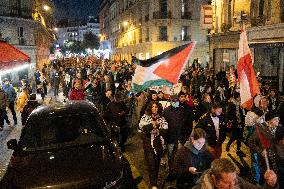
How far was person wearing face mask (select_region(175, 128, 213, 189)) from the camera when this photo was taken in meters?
5.28

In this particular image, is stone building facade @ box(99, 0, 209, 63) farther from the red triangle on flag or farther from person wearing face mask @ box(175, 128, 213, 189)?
person wearing face mask @ box(175, 128, 213, 189)

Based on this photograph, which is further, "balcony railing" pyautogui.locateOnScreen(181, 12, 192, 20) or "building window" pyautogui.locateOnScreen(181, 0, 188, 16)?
"balcony railing" pyautogui.locateOnScreen(181, 12, 192, 20)

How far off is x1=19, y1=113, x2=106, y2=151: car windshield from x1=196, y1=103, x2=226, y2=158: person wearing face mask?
2.07 metres

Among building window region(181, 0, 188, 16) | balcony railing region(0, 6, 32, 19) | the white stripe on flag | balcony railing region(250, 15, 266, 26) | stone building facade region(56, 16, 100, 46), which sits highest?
stone building facade region(56, 16, 100, 46)

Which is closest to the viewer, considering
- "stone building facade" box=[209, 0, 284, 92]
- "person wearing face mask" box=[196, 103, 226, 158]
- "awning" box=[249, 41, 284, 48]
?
"person wearing face mask" box=[196, 103, 226, 158]

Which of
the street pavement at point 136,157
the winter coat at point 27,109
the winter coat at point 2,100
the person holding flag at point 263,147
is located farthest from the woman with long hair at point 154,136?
the winter coat at point 2,100

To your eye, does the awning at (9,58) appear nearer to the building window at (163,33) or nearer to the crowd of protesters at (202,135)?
the crowd of protesters at (202,135)

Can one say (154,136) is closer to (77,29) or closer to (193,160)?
(193,160)

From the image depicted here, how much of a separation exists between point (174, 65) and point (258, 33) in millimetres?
11722

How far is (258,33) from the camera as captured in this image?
18734mm

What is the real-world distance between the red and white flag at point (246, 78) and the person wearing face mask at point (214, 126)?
796 millimetres

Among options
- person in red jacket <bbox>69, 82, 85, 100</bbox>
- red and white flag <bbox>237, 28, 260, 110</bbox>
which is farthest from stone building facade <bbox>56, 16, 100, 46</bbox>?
red and white flag <bbox>237, 28, 260, 110</bbox>

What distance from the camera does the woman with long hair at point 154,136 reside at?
7.47 metres

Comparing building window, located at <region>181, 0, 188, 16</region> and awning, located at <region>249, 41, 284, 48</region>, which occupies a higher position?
building window, located at <region>181, 0, 188, 16</region>
